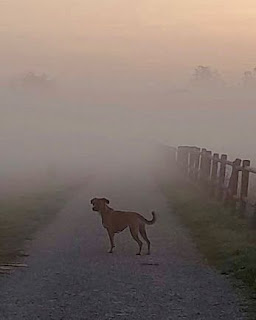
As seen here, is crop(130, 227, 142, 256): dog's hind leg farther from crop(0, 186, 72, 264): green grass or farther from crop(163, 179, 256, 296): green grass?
crop(0, 186, 72, 264): green grass

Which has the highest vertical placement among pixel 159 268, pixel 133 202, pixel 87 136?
pixel 159 268

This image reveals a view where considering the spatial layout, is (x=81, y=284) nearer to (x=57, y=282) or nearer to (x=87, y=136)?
(x=57, y=282)

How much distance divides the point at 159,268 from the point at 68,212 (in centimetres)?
806

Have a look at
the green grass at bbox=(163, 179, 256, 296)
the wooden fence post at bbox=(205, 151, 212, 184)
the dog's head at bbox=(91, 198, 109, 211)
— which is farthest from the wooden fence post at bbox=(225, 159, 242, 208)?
the dog's head at bbox=(91, 198, 109, 211)

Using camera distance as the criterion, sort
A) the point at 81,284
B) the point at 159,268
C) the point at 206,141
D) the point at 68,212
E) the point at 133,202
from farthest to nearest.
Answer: the point at 206,141 < the point at 133,202 < the point at 68,212 < the point at 159,268 < the point at 81,284

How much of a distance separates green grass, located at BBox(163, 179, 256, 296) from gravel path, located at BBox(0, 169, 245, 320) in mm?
279

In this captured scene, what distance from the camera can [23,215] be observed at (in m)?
19.0

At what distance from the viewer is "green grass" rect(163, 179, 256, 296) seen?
11.6 m

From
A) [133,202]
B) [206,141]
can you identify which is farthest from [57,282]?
[206,141]

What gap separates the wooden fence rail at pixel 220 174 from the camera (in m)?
17.6

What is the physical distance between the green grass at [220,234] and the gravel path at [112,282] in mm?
279

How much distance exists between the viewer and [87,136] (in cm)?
10369

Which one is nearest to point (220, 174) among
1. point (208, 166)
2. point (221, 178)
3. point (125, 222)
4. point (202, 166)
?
point (221, 178)

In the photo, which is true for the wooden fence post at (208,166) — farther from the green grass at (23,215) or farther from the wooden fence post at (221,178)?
the green grass at (23,215)
